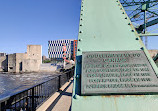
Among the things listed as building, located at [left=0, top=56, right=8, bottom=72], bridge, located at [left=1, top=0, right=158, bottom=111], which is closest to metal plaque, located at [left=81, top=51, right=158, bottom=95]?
bridge, located at [left=1, top=0, right=158, bottom=111]

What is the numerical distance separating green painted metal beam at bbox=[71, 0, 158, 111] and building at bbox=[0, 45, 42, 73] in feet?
204

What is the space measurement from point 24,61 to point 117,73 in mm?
65514

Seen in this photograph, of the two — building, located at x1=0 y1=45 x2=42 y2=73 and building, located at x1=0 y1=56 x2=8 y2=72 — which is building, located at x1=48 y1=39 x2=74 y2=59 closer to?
building, located at x1=0 y1=45 x2=42 y2=73

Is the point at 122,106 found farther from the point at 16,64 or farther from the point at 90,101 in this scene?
the point at 16,64

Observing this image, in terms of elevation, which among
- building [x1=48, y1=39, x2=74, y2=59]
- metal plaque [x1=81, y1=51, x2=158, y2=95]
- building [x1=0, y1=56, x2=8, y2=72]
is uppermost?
building [x1=48, y1=39, x2=74, y2=59]

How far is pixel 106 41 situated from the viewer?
2.50 metres

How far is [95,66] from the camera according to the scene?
2.20 meters

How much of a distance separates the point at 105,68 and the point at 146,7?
13.7 m

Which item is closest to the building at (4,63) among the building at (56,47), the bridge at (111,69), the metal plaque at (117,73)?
the building at (56,47)

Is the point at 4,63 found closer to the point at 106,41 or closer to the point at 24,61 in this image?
the point at 24,61

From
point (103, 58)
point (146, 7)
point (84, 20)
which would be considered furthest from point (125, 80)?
point (146, 7)

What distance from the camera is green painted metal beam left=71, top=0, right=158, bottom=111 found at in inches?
66.7

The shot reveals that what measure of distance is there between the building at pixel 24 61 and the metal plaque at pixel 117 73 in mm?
62994

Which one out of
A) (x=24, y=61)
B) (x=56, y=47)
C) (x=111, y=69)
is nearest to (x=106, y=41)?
(x=111, y=69)
